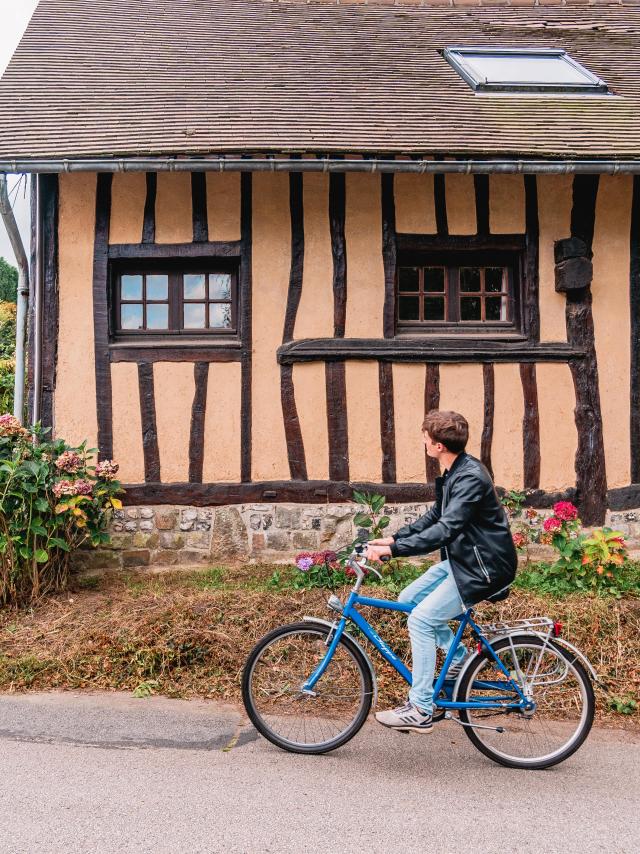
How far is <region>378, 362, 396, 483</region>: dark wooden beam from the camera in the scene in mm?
6285

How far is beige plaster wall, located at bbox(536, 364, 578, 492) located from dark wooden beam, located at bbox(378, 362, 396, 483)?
130 cm

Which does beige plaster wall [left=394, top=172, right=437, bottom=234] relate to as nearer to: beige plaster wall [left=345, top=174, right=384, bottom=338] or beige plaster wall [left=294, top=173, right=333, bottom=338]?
beige plaster wall [left=345, top=174, right=384, bottom=338]

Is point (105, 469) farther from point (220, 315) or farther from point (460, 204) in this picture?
point (460, 204)

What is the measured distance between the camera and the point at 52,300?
623cm

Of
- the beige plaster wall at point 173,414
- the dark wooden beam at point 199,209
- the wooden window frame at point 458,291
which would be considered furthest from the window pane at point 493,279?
the beige plaster wall at point 173,414

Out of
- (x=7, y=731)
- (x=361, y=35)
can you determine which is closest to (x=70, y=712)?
(x=7, y=731)

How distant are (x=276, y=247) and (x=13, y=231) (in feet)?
7.77

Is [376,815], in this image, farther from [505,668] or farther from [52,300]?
[52,300]

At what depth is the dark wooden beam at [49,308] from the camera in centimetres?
620

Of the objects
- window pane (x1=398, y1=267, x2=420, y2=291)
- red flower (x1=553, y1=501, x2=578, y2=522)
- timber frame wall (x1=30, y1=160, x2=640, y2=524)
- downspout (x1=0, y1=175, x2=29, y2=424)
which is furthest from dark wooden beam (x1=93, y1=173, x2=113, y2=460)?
red flower (x1=553, y1=501, x2=578, y2=522)

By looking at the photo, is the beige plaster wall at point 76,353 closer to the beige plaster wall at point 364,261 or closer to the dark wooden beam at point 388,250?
the beige plaster wall at point 364,261

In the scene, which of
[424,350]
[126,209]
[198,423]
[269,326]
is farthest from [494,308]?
[126,209]

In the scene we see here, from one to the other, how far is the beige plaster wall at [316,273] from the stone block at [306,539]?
1703mm

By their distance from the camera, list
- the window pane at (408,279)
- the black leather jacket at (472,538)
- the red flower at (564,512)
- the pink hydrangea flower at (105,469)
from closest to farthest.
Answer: the black leather jacket at (472,538), the red flower at (564,512), the pink hydrangea flower at (105,469), the window pane at (408,279)
